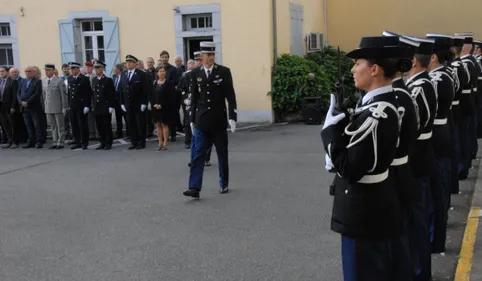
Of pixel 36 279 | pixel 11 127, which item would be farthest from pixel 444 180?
pixel 11 127

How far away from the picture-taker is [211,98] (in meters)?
7.97

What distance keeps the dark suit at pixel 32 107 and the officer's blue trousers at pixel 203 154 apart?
713cm

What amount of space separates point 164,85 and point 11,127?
14.6ft

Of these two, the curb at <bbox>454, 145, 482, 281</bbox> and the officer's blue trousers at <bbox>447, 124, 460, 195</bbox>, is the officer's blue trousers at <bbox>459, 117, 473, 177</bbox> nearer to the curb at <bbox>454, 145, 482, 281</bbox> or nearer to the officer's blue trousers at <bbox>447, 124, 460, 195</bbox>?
the officer's blue trousers at <bbox>447, 124, 460, 195</bbox>

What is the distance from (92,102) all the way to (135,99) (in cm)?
132

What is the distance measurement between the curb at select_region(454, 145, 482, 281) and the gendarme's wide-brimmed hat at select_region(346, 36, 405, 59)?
222cm

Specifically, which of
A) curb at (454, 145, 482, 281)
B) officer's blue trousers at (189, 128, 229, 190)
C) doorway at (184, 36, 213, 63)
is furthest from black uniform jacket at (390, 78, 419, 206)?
doorway at (184, 36, 213, 63)

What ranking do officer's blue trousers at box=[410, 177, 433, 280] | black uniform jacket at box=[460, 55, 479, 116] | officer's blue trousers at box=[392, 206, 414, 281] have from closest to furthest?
officer's blue trousers at box=[392, 206, 414, 281] → officer's blue trousers at box=[410, 177, 433, 280] → black uniform jacket at box=[460, 55, 479, 116]

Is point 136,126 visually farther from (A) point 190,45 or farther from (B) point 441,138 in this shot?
(B) point 441,138

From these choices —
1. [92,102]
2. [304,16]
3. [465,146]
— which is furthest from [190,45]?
[465,146]

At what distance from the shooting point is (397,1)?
66.6 ft

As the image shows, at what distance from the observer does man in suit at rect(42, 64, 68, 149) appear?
44.1 feet

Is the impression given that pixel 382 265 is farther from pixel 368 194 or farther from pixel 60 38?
pixel 60 38

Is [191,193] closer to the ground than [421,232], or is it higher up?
closer to the ground
